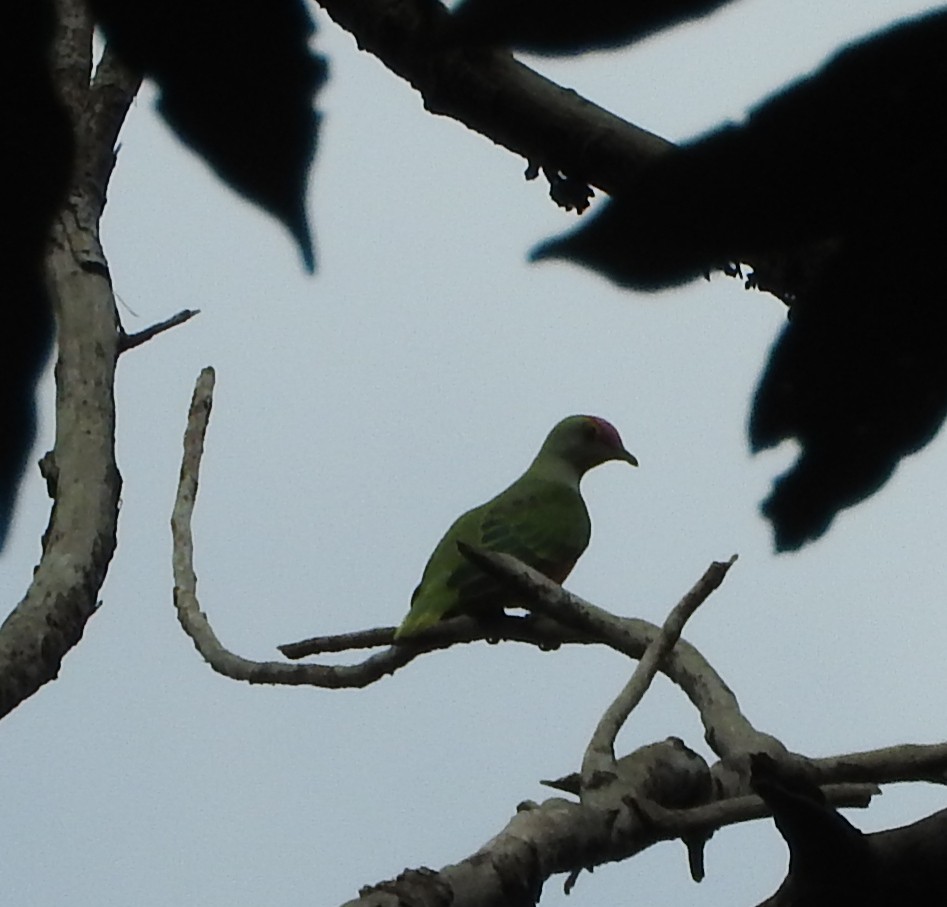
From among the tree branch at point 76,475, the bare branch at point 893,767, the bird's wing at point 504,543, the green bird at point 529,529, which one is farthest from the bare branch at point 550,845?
the bird's wing at point 504,543

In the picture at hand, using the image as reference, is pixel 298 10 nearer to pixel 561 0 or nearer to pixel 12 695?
pixel 561 0

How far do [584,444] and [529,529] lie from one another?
635mm

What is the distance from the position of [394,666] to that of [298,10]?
150 centimetres

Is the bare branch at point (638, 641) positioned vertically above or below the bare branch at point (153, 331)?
below

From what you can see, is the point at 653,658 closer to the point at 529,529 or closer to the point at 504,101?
the point at 504,101

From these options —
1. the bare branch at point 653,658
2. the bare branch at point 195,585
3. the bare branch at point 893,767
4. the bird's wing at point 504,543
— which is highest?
the bird's wing at point 504,543

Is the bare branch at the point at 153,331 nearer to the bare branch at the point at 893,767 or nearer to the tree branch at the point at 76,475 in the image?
the tree branch at the point at 76,475

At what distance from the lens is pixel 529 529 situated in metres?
3.06

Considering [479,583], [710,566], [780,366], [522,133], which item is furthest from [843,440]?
[479,583]

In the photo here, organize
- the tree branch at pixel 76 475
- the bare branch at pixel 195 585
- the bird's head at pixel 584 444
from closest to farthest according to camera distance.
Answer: the tree branch at pixel 76 475
the bare branch at pixel 195 585
the bird's head at pixel 584 444

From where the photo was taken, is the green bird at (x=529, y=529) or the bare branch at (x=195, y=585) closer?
the bare branch at (x=195, y=585)

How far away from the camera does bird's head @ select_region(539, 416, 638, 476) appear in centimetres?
363

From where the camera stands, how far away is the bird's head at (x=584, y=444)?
363 centimetres

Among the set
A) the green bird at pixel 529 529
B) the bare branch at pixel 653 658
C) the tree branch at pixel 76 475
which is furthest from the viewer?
the green bird at pixel 529 529
